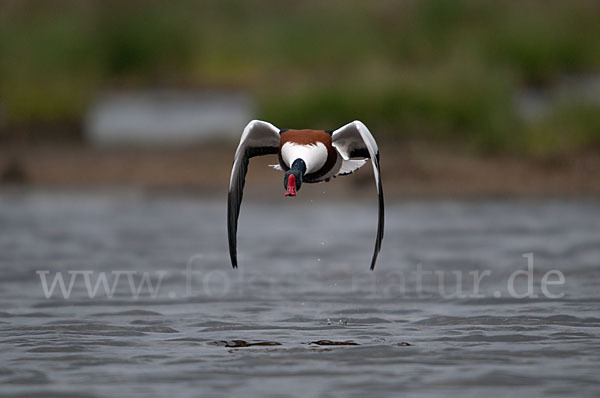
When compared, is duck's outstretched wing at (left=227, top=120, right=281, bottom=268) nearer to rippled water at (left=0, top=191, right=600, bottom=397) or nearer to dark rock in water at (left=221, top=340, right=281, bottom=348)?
rippled water at (left=0, top=191, right=600, bottom=397)

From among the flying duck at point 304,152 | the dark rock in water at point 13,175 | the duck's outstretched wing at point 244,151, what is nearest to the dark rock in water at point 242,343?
the flying duck at point 304,152

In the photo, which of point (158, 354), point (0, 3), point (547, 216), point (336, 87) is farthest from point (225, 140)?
point (0, 3)

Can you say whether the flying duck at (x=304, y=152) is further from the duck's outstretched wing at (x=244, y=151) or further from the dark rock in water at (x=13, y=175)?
the dark rock in water at (x=13, y=175)

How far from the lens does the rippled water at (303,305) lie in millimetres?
7016

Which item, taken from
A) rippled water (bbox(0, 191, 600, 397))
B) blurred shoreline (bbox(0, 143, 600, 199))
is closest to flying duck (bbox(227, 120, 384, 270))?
rippled water (bbox(0, 191, 600, 397))

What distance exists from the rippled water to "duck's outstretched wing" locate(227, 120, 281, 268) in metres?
0.78

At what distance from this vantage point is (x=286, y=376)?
7016 millimetres

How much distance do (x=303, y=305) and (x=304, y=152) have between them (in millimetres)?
1492

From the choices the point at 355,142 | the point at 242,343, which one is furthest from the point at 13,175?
the point at 242,343

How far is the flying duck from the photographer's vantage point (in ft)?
28.3

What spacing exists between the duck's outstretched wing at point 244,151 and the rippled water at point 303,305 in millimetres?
785

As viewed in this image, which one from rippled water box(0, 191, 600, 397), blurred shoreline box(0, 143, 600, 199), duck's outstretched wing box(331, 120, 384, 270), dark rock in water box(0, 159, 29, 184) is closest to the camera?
rippled water box(0, 191, 600, 397)

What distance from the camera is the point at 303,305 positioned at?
379 inches

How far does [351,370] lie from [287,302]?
105 inches
